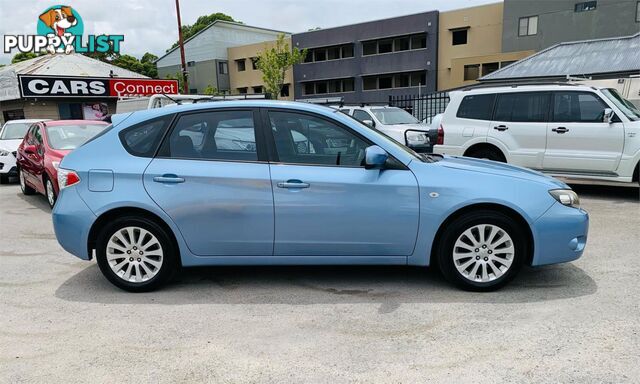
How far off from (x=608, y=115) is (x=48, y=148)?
30.3 feet

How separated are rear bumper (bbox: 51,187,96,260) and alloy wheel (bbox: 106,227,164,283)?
23 cm

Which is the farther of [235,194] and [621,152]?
[621,152]

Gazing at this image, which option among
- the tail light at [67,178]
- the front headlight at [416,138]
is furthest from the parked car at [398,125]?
the tail light at [67,178]

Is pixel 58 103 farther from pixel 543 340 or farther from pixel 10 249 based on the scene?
pixel 543 340

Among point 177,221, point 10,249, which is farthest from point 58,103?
point 177,221

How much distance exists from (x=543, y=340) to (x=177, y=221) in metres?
3.00

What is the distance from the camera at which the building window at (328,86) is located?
43.9 m

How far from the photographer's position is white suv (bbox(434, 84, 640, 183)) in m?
7.54

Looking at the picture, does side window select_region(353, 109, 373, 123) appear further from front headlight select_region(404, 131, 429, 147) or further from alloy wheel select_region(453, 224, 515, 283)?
alloy wheel select_region(453, 224, 515, 283)

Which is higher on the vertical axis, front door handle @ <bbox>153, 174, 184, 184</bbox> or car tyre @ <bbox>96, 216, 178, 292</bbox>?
front door handle @ <bbox>153, 174, 184, 184</bbox>

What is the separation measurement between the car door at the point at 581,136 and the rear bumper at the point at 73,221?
23.5 ft

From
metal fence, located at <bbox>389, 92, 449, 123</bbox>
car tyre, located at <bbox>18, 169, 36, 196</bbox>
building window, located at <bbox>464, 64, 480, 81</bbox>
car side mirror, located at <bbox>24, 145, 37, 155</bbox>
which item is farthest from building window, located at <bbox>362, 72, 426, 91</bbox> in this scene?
car side mirror, located at <bbox>24, 145, 37, 155</bbox>

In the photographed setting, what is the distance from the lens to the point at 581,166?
25.7 feet

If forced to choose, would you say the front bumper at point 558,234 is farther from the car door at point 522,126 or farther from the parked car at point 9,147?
the parked car at point 9,147
